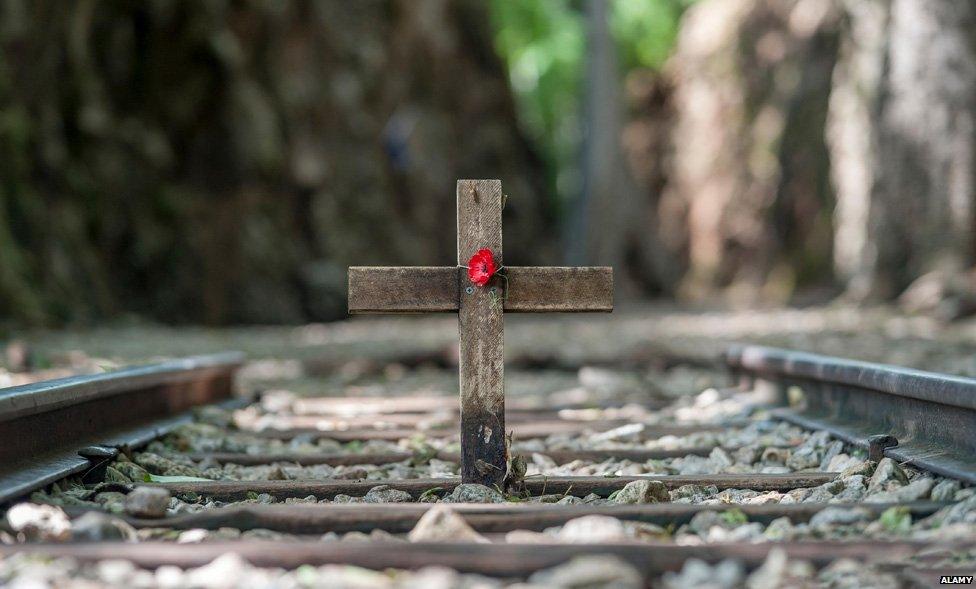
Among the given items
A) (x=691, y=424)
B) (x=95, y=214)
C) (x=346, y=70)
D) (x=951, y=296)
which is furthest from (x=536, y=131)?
(x=691, y=424)

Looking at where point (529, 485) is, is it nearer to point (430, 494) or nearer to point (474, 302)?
point (430, 494)

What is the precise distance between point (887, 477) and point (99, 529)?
1.94 meters

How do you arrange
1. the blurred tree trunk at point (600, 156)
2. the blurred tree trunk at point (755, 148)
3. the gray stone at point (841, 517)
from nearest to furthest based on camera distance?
the gray stone at point (841, 517)
the blurred tree trunk at point (600, 156)
the blurred tree trunk at point (755, 148)

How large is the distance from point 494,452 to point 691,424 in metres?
1.68

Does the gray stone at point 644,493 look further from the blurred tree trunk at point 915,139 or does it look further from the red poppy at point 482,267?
the blurred tree trunk at point 915,139

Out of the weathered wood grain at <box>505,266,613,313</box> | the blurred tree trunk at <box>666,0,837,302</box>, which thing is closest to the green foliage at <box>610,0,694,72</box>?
the blurred tree trunk at <box>666,0,837,302</box>

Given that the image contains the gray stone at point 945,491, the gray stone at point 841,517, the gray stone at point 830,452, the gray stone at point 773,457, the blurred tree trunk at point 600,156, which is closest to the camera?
the gray stone at point 841,517

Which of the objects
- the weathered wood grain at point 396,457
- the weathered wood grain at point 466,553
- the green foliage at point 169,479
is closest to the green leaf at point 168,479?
the green foliage at point 169,479

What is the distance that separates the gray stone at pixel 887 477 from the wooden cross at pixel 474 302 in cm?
85

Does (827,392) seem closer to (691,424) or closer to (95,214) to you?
(691,424)

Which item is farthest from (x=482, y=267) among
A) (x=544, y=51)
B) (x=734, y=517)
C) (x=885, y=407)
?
(x=544, y=51)

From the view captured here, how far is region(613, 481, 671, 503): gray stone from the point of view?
2.65 meters

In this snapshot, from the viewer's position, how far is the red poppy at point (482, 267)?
286 centimetres

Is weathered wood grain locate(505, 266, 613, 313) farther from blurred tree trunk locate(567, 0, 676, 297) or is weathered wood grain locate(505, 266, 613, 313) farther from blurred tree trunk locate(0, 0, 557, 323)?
blurred tree trunk locate(567, 0, 676, 297)
